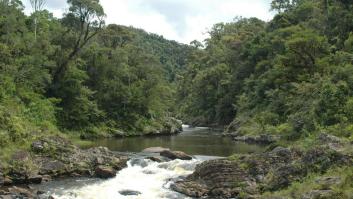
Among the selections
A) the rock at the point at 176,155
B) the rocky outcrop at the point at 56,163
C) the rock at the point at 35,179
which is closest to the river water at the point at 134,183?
the rock at the point at 35,179

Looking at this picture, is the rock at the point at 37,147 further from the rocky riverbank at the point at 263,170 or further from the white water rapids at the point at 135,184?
the rocky riverbank at the point at 263,170

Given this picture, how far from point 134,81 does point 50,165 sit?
4036 cm

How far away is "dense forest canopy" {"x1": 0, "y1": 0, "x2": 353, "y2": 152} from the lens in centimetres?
3800

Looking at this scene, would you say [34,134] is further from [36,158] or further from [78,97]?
[78,97]

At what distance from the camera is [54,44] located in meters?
55.6

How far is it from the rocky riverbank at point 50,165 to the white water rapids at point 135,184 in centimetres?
105

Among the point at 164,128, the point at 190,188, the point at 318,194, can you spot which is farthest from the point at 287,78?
the point at 318,194

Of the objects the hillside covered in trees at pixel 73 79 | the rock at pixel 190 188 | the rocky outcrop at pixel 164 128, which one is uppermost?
the hillside covered in trees at pixel 73 79

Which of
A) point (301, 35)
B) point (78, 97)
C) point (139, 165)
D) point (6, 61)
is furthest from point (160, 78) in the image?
point (139, 165)

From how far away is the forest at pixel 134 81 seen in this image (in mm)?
36406

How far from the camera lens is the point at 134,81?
68938 millimetres

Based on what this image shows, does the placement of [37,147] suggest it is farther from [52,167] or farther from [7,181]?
[7,181]

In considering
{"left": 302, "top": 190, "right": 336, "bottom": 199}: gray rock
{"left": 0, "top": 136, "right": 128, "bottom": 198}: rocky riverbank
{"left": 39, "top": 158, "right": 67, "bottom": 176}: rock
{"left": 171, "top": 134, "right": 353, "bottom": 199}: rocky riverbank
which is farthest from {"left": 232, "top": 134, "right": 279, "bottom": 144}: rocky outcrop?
{"left": 302, "top": 190, "right": 336, "bottom": 199}: gray rock

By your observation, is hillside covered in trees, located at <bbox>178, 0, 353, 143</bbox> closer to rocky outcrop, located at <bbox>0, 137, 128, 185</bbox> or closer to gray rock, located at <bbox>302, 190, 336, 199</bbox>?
gray rock, located at <bbox>302, 190, 336, 199</bbox>
